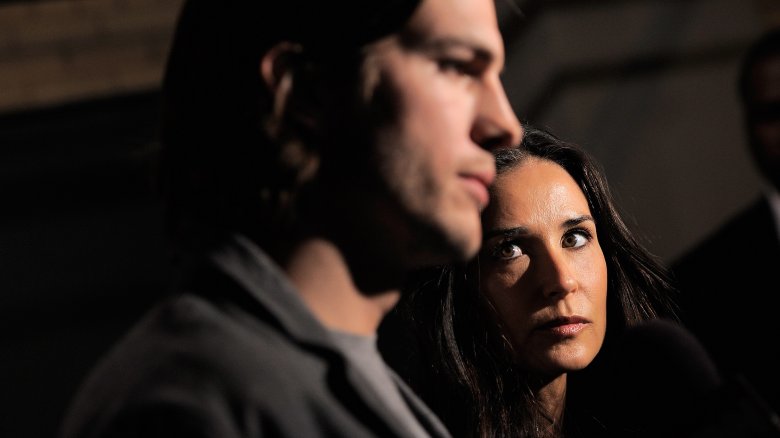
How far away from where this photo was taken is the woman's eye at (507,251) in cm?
207

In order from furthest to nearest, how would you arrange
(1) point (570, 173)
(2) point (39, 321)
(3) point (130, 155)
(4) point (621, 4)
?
(2) point (39, 321), (4) point (621, 4), (1) point (570, 173), (3) point (130, 155)

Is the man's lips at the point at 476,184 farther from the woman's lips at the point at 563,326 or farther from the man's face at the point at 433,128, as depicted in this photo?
the woman's lips at the point at 563,326

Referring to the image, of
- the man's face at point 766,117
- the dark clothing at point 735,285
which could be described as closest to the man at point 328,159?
the dark clothing at point 735,285

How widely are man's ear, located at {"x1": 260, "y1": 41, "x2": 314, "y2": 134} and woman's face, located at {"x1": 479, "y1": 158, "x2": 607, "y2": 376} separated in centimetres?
87

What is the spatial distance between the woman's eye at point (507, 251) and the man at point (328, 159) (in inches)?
30.7

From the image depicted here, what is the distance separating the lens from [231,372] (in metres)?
1.04

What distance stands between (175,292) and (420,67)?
14.1 inches

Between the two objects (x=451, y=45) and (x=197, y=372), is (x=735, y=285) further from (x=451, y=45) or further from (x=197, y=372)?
(x=197, y=372)

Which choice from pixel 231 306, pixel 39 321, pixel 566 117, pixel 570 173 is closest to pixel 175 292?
pixel 231 306

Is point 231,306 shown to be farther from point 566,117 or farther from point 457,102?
point 566,117

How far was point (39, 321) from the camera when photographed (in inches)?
208

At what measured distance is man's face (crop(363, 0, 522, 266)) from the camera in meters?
1.23

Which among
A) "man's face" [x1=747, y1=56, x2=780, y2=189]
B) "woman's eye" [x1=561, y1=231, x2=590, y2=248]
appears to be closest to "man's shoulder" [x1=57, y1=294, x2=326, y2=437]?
"woman's eye" [x1=561, y1=231, x2=590, y2=248]

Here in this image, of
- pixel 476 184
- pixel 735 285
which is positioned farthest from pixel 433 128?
pixel 735 285
